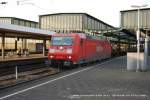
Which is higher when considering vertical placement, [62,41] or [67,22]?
[67,22]

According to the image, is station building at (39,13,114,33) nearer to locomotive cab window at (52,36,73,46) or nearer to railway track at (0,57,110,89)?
railway track at (0,57,110,89)

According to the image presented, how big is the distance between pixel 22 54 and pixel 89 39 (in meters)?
21.9

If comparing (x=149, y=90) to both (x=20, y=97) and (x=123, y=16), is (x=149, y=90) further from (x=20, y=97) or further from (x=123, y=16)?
(x=123, y=16)

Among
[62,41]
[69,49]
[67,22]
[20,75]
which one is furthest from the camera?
[67,22]

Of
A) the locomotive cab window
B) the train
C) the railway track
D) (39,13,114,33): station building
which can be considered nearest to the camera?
the railway track

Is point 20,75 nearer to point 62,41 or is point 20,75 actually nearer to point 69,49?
point 69,49

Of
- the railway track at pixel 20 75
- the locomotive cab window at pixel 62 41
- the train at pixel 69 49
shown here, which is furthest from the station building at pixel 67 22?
the locomotive cab window at pixel 62 41

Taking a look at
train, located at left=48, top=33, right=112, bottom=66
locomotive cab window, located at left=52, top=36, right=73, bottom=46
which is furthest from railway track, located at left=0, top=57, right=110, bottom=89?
locomotive cab window, located at left=52, top=36, right=73, bottom=46

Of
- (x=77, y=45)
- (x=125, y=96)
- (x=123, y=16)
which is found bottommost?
(x=125, y=96)

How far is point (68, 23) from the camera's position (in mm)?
63688

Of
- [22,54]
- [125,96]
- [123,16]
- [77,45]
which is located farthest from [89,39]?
[22,54]

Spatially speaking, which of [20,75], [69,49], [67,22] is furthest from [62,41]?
[67,22]

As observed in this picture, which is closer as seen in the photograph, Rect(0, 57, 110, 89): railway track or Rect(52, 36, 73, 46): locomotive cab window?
Rect(0, 57, 110, 89): railway track

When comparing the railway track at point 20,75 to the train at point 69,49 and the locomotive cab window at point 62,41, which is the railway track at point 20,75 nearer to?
the train at point 69,49
